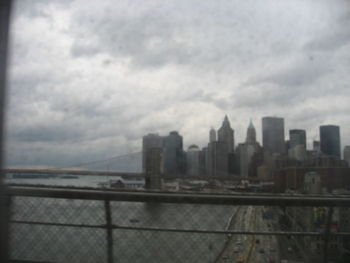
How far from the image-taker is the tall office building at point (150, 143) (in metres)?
8.15

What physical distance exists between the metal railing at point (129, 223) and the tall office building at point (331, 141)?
5023mm

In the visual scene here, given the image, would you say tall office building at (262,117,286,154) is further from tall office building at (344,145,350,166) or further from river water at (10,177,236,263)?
river water at (10,177,236,263)

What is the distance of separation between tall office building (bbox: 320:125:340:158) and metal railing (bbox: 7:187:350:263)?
16.5ft

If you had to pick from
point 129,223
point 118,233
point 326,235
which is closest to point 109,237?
point 118,233

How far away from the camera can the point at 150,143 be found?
8.96m

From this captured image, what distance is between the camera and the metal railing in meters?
3.02

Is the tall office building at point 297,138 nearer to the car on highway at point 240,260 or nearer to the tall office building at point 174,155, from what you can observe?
the tall office building at point 174,155

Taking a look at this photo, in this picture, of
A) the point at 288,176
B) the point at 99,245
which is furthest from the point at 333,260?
the point at 288,176

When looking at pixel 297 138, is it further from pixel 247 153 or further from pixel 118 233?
pixel 118 233

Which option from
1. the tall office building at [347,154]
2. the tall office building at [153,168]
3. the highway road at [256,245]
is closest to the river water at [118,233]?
the highway road at [256,245]

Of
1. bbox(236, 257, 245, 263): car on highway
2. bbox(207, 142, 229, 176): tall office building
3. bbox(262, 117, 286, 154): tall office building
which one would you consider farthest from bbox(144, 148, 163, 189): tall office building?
bbox(262, 117, 286, 154): tall office building

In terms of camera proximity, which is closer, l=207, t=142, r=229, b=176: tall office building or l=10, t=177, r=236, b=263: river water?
l=10, t=177, r=236, b=263: river water

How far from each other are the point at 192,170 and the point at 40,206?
18.0ft

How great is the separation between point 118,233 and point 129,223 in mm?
166
